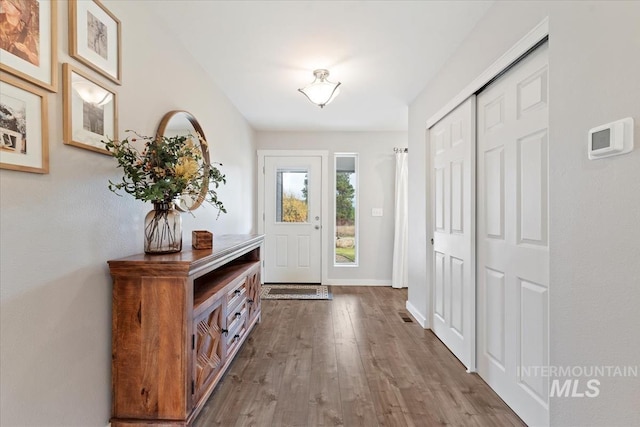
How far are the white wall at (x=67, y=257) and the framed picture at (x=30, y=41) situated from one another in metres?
0.06

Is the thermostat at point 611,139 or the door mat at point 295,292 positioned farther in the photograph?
the door mat at point 295,292

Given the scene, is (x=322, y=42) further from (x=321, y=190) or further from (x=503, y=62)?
(x=321, y=190)

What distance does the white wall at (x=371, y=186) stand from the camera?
472 centimetres

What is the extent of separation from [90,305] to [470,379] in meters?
2.29

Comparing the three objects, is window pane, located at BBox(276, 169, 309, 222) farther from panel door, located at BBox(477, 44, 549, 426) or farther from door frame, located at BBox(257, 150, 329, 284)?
panel door, located at BBox(477, 44, 549, 426)

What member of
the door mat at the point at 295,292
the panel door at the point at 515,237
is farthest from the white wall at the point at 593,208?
the door mat at the point at 295,292

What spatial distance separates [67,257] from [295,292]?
321 cm

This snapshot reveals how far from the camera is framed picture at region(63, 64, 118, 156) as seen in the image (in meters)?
1.27

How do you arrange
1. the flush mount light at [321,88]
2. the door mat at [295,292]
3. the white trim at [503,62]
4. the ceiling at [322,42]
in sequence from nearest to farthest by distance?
the white trim at [503,62]
the ceiling at [322,42]
the flush mount light at [321,88]
the door mat at [295,292]

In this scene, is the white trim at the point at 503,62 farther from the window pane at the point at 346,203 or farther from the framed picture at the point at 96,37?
the window pane at the point at 346,203

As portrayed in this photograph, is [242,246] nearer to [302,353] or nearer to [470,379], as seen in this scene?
[302,353]

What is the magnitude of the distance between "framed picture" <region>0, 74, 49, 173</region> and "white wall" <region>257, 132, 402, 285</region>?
3.68m

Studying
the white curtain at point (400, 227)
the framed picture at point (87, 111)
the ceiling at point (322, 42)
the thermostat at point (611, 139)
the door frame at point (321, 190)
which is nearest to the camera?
the thermostat at point (611, 139)

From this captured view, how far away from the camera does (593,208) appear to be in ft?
3.78
